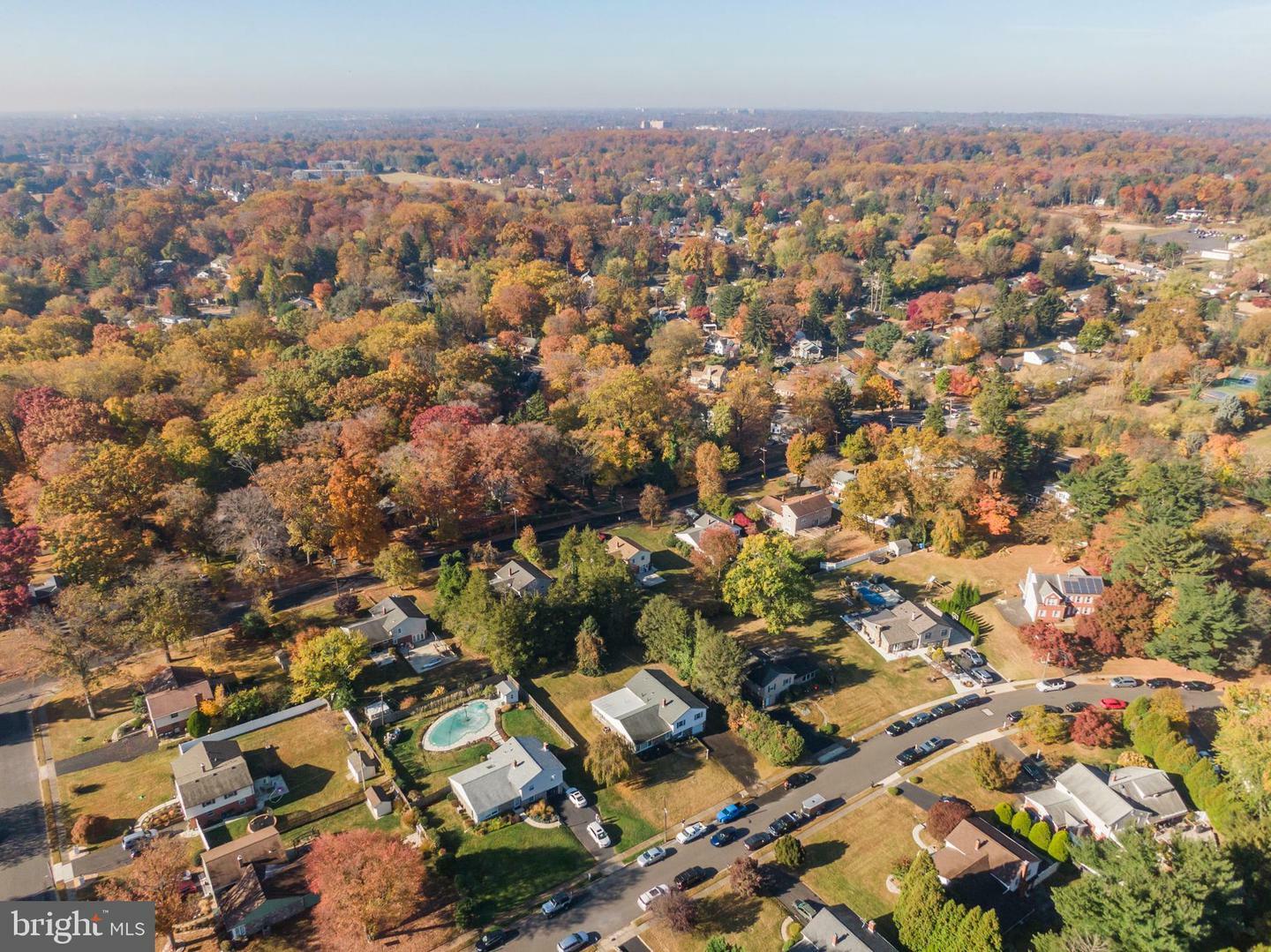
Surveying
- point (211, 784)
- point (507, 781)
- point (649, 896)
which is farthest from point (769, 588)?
point (211, 784)

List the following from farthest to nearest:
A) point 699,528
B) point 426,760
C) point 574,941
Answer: point 699,528 → point 426,760 → point 574,941

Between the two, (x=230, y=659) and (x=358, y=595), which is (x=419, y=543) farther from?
(x=230, y=659)

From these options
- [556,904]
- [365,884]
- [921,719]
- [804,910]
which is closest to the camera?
[365,884]

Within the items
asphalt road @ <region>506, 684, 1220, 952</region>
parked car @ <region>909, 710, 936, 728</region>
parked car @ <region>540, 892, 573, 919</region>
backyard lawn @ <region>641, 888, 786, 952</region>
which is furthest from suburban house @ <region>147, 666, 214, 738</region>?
parked car @ <region>909, 710, 936, 728</region>

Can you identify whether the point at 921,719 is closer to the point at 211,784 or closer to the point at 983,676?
the point at 983,676

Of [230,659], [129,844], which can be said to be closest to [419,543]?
[230,659]

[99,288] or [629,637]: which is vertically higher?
[99,288]

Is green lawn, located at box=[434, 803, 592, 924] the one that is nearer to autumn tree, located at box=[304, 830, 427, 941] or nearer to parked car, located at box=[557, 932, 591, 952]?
parked car, located at box=[557, 932, 591, 952]

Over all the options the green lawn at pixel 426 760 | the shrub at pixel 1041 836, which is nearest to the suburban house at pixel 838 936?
the shrub at pixel 1041 836
